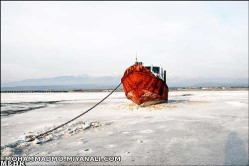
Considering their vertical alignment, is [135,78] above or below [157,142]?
above

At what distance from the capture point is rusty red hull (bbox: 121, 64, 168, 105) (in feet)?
36.9

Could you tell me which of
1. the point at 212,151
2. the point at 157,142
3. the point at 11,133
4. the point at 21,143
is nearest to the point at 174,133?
the point at 157,142

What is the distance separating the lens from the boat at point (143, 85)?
36.9 ft

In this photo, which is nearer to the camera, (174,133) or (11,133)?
(174,133)

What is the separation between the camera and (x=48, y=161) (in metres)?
3.64

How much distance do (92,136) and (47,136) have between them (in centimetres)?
120

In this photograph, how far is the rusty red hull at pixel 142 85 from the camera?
36.9ft

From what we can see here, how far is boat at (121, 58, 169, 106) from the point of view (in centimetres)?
1125

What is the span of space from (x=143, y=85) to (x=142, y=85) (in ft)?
0.19

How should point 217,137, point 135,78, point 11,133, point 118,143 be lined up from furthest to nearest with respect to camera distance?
point 135,78
point 11,133
point 217,137
point 118,143

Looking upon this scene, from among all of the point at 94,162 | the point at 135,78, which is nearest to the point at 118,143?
the point at 94,162

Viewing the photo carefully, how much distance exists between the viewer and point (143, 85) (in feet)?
37.1

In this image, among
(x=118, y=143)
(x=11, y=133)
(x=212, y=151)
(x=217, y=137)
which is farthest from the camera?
(x=11, y=133)

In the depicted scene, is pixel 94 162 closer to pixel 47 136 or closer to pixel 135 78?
pixel 47 136
